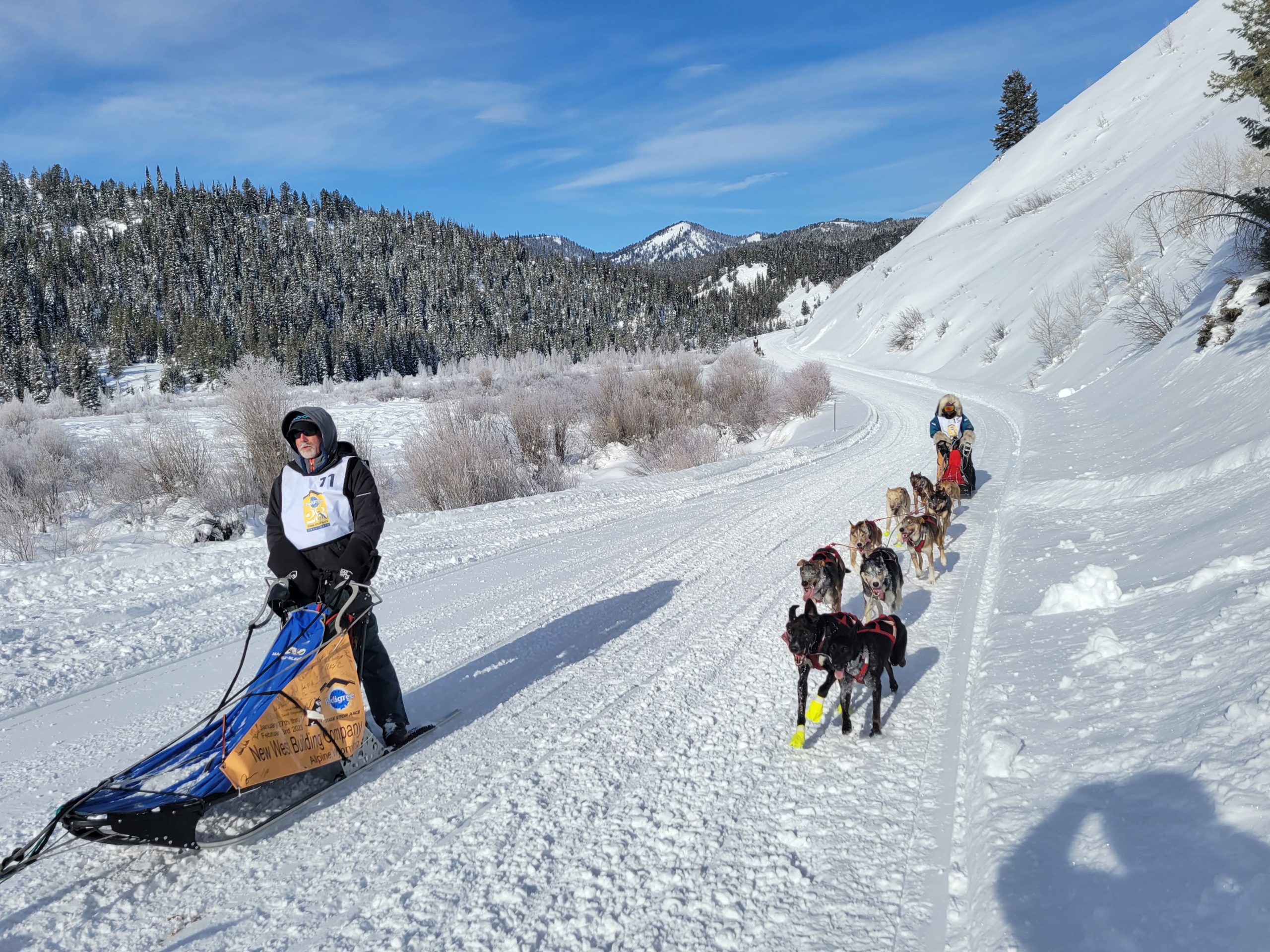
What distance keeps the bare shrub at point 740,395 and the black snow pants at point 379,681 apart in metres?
21.0

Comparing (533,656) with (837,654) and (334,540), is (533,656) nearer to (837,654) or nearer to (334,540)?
(334,540)

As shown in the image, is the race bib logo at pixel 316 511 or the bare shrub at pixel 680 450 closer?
the race bib logo at pixel 316 511

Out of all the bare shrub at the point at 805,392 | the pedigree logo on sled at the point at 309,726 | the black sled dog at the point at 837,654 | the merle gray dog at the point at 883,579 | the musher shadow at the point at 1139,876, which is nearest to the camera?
the musher shadow at the point at 1139,876

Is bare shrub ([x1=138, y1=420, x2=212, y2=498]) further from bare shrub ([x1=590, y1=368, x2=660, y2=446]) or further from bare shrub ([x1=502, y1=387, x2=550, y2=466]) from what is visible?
bare shrub ([x1=590, y1=368, x2=660, y2=446])

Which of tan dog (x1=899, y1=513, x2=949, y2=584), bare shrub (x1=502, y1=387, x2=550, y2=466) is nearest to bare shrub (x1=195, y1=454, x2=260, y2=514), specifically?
bare shrub (x1=502, y1=387, x2=550, y2=466)

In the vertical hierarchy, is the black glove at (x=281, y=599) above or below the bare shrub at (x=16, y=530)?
below

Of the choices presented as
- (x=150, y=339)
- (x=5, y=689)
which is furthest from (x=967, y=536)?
(x=150, y=339)

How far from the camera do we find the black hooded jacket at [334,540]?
425 centimetres

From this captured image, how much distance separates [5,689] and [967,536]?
369 inches

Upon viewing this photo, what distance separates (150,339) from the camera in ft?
A: 301

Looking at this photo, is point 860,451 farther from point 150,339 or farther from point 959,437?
point 150,339

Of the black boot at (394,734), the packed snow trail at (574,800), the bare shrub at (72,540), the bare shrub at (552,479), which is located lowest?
the packed snow trail at (574,800)

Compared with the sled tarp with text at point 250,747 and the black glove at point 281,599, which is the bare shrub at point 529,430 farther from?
the sled tarp with text at point 250,747

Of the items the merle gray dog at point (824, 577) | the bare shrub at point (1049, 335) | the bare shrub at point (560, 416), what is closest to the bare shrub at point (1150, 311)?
the bare shrub at point (1049, 335)
